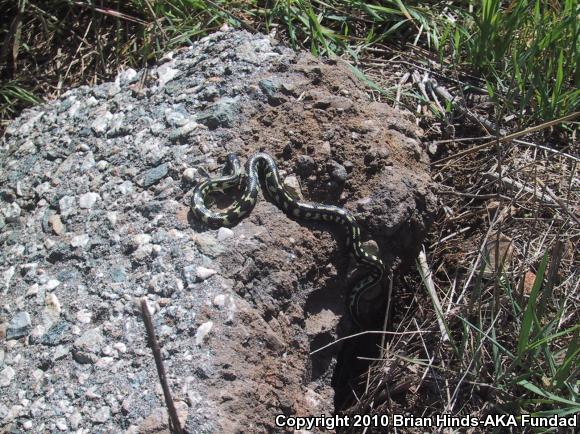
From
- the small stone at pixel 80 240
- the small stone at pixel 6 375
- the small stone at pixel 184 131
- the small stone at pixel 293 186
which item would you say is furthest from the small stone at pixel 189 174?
the small stone at pixel 6 375

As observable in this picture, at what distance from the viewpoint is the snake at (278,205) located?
4.19 meters

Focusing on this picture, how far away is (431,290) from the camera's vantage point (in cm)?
442

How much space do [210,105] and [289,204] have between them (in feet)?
2.95

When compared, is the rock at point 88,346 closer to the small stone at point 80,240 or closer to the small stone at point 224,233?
the small stone at point 80,240

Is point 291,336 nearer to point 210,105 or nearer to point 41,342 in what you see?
point 41,342

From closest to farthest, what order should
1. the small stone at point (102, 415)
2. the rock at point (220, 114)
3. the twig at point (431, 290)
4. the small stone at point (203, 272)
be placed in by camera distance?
the small stone at point (102, 415) → the small stone at point (203, 272) → the twig at point (431, 290) → the rock at point (220, 114)

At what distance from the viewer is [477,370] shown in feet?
12.8

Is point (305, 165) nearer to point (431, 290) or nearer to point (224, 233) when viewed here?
point (224, 233)

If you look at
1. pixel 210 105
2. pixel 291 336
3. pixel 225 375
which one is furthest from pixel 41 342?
pixel 210 105

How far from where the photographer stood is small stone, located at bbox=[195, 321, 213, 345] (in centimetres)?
357

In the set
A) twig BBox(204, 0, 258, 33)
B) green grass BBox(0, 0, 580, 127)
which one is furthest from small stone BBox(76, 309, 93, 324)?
twig BBox(204, 0, 258, 33)

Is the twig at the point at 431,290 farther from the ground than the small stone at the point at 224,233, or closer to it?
closer to it

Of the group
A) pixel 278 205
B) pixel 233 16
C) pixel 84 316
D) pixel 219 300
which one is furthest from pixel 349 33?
pixel 84 316

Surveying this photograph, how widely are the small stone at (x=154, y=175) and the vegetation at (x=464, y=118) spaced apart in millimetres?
1693
